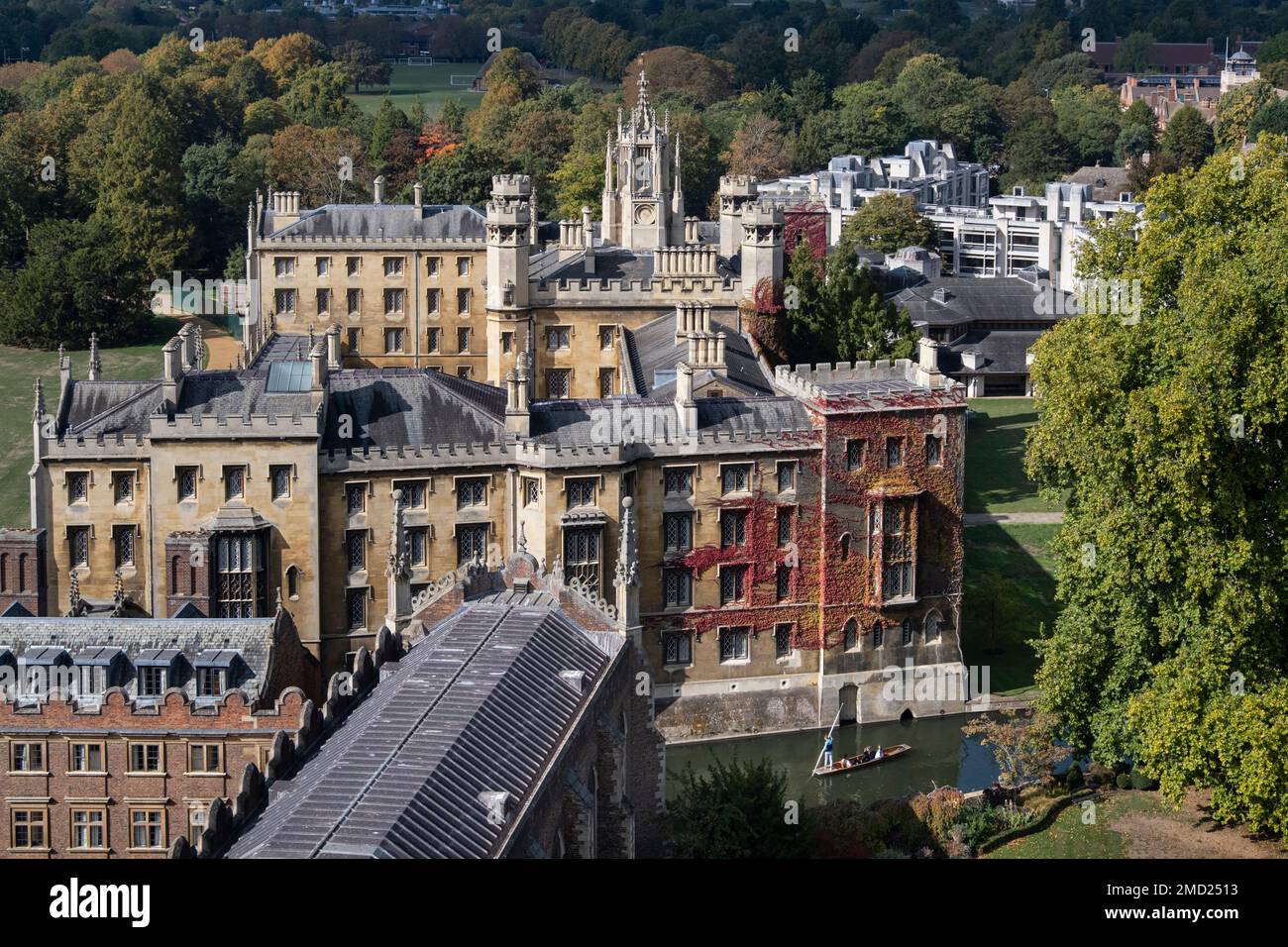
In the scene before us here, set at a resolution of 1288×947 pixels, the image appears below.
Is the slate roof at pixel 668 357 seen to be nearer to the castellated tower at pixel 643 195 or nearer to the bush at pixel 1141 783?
the castellated tower at pixel 643 195

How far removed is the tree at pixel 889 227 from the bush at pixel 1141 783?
96.3m

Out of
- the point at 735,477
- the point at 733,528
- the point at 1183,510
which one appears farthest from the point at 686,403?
the point at 1183,510

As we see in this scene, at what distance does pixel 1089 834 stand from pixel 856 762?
11239 mm

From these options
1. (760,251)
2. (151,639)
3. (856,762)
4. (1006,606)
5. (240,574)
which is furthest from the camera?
(760,251)

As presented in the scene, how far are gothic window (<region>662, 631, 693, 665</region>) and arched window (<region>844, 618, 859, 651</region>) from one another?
5.55m

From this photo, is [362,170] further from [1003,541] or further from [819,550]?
[819,550]

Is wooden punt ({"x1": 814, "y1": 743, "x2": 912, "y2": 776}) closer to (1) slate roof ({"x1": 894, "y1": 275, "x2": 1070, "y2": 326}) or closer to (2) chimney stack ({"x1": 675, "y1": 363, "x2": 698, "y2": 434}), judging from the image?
(2) chimney stack ({"x1": 675, "y1": 363, "x2": 698, "y2": 434})

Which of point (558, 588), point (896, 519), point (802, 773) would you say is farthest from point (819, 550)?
point (558, 588)

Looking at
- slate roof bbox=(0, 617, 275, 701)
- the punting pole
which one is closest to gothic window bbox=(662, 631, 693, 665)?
the punting pole

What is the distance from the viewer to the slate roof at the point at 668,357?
91688 millimetres

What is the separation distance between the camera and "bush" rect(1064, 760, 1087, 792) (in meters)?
75.8

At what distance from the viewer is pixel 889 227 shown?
169875mm

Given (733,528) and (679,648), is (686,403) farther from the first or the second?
(679,648)
